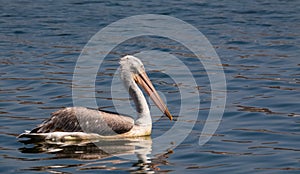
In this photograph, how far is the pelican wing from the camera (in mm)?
8156

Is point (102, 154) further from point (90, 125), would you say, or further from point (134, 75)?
point (134, 75)

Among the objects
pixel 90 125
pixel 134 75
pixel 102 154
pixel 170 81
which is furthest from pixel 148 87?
pixel 170 81

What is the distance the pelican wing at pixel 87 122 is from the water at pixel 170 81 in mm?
252

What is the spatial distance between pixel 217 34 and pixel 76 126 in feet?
23.9

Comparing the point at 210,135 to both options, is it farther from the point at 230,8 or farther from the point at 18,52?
the point at 230,8

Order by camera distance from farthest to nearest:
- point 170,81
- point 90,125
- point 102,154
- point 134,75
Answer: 1. point 170,81
2. point 134,75
3. point 90,125
4. point 102,154

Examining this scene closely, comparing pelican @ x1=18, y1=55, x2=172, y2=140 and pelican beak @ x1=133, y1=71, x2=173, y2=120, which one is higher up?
pelican beak @ x1=133, y1=71, x2=173, y2=120

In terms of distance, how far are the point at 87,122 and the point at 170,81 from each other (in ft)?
11.0

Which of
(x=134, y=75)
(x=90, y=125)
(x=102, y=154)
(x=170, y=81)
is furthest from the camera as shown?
(x=170, y=81)

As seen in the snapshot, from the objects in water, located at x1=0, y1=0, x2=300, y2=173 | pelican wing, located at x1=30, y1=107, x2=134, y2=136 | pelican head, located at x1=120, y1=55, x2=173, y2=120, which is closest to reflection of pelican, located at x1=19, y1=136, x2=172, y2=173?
water, located at x1=0, y1=0, x2=300, y2=173

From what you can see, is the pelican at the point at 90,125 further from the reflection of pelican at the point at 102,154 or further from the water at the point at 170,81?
the water at the point at 170,81

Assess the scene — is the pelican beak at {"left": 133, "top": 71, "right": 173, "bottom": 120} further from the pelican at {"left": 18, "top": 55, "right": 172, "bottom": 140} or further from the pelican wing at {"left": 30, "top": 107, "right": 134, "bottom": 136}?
the pelican wing at {"left": 30, "top": 107, "right": 134, "bottom": 136}

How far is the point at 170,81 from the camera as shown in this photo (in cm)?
1131

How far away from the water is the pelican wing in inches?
9.9
